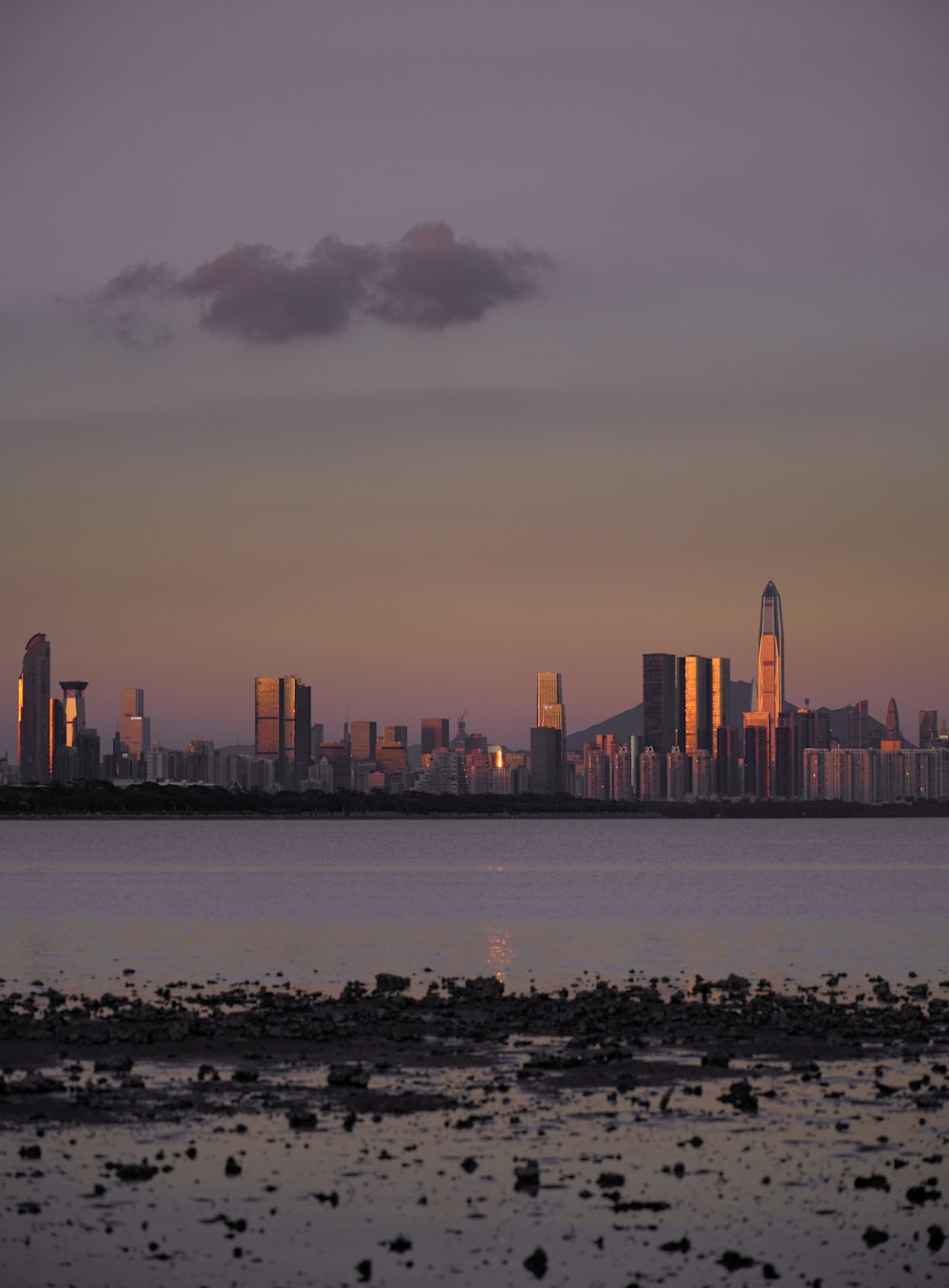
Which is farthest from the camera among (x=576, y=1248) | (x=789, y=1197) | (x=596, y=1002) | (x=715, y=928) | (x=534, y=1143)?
(x=715, y=928)

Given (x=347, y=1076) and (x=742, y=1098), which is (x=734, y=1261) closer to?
(x=742, y=1098)

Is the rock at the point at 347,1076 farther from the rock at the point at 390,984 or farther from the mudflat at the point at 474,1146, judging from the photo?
the rock at the point at 390,984

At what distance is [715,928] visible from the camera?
82.3 meters

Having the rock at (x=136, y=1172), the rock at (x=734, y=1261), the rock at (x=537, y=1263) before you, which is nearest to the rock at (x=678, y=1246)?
the rock at (x=734, y=1261)

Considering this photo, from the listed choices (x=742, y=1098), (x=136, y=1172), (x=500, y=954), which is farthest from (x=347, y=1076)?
(x=500, y=954)

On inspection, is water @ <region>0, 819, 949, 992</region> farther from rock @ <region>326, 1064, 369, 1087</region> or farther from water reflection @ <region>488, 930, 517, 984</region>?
rock @ <region>326, 1064, 369, 1087</region>

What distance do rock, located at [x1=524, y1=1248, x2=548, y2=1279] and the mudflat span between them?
0.11ft

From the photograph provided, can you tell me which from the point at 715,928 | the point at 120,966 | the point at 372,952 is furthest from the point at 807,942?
the point at 120,966

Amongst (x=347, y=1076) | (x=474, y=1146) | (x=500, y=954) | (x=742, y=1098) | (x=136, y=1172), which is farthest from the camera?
(x=500, y=954)

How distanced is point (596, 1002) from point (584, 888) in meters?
83.4

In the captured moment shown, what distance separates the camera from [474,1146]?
88.7ft

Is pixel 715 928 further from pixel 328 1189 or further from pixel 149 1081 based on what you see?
pixel 328 1189

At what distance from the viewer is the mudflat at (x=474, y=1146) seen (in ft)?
68.8

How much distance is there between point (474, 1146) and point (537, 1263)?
21.5ft
